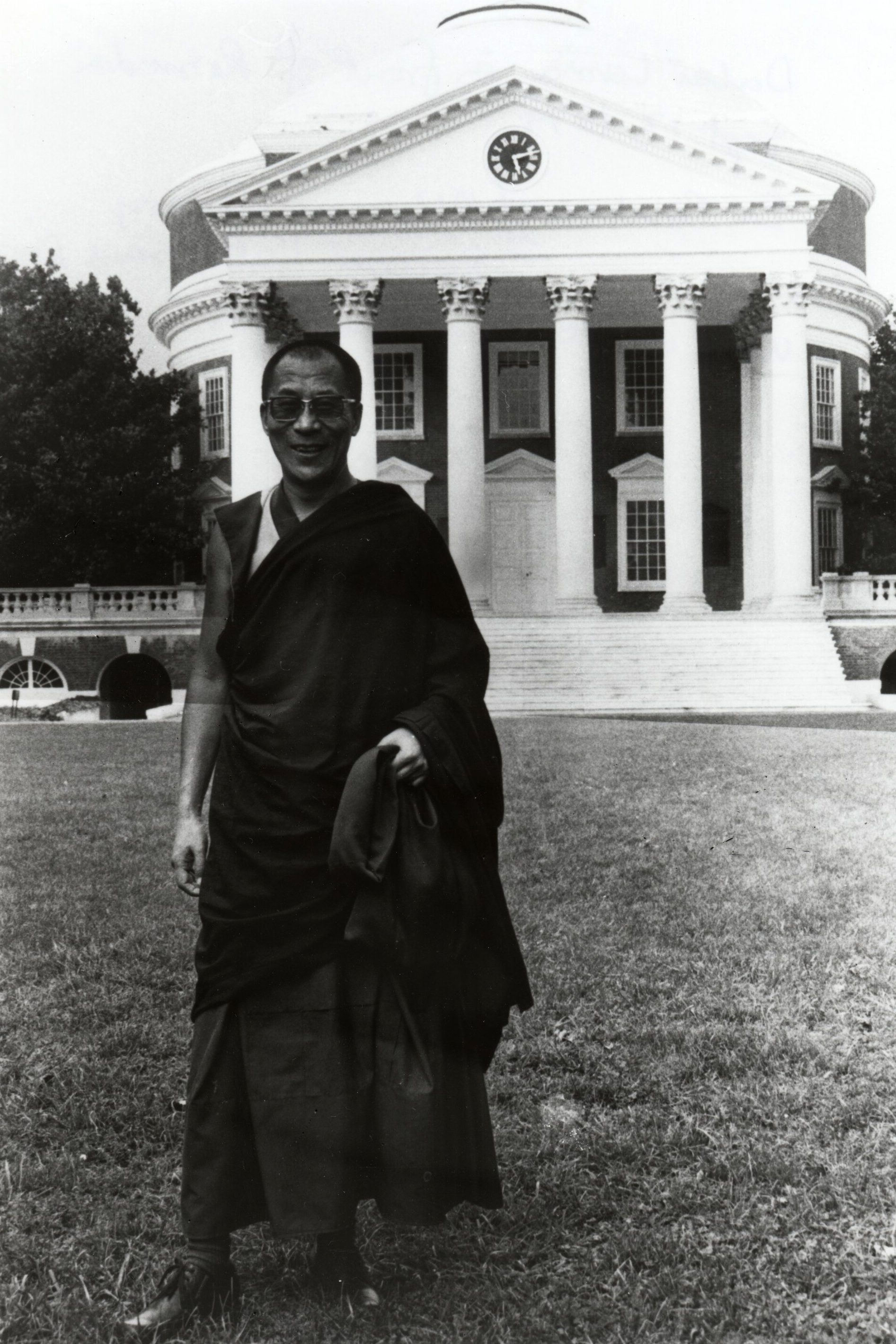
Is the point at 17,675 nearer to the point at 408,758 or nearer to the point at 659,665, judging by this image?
the point at 659,665

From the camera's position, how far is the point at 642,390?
132ft

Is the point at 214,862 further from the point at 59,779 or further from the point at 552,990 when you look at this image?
the point at 59,779

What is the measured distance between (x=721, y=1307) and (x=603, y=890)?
5173mm

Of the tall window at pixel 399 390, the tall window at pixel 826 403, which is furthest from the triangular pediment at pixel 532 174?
the tall window at pixel 826 403

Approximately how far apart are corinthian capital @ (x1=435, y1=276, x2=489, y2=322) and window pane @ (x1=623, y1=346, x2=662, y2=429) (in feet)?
21.9

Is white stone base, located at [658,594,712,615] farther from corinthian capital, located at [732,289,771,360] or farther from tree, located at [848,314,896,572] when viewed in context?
tree, located at [848,314,896,572]

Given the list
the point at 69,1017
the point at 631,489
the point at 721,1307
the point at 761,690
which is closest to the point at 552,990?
the point at 69,1017

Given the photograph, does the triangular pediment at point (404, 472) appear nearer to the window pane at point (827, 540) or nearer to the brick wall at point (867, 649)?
the window pane at point (827, 540)

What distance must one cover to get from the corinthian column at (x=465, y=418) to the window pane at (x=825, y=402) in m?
12.9

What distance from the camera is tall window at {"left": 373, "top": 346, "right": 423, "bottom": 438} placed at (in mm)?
39500

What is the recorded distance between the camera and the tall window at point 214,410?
40656 mm

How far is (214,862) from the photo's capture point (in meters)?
3.92

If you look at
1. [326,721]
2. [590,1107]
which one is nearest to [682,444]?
[590,1107]

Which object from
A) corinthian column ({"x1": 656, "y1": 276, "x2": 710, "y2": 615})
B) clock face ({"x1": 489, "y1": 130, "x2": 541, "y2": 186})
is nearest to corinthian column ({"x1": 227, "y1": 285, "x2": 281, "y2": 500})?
clock face ({"x1": 489, "y1": 130, "x2": 541, "y2": 186})
